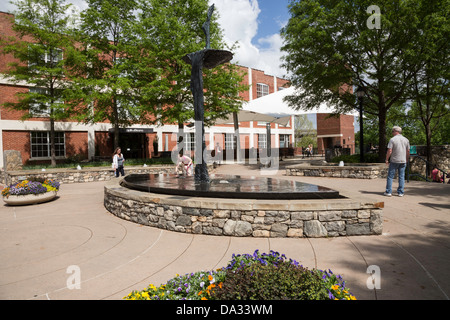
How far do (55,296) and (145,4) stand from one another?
1948cm

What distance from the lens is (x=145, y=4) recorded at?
17.7 meters

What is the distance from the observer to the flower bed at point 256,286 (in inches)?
73.9

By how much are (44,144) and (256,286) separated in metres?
25.1

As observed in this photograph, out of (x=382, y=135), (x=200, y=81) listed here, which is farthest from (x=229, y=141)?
(x=200, y=81)

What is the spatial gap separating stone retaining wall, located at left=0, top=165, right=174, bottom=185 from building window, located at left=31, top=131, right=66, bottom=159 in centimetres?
642

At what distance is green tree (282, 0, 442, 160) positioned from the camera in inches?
468

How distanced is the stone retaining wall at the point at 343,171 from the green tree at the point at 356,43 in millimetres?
3761

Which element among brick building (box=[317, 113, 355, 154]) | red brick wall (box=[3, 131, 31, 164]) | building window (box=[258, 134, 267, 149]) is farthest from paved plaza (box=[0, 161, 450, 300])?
brick building (box=[317, 113, 355, 154])

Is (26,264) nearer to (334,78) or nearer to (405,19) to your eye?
(334,78)

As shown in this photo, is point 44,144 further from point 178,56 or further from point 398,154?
point 398,154

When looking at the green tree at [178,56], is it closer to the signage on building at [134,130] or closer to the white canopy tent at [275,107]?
the white canopy tent at [275,107]

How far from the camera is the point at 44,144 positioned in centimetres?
2159

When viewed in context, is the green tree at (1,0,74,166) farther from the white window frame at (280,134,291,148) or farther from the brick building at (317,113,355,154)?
the brick building at (317,113,355,154)
